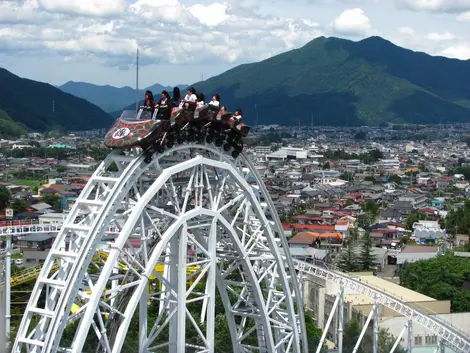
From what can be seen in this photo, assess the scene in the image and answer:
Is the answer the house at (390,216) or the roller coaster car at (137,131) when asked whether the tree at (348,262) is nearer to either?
the house at (390,216)

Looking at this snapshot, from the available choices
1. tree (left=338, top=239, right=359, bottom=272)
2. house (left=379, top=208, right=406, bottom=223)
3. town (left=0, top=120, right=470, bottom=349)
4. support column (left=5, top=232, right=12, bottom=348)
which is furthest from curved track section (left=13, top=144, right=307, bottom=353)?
house (left=379, top=208, right=406, bottom=223)

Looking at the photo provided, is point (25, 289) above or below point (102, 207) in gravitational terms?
below

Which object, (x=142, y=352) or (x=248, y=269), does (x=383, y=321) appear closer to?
(x=248, y=269)

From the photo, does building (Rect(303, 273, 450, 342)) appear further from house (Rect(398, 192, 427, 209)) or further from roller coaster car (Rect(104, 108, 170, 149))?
house (Rect(398, 192, 427, 209))

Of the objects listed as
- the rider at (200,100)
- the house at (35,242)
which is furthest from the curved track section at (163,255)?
the house at (35,242)

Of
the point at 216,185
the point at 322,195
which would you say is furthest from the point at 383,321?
the point at 322,195
